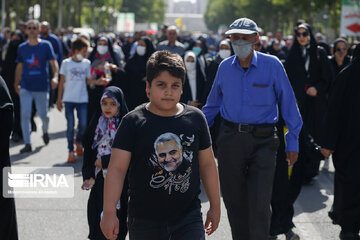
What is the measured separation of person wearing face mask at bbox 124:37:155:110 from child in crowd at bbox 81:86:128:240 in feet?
20.7

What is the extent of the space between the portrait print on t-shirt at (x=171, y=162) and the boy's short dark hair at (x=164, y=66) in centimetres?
34

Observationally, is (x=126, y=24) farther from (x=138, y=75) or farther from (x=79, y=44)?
(x=79, y=44)

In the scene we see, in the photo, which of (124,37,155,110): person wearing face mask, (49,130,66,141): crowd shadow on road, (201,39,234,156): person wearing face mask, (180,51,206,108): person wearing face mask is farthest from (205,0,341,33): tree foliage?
(201,39,234,156): person wearing face mask

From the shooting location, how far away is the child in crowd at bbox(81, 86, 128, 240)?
5846mm

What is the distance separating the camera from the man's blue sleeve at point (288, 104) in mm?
5465

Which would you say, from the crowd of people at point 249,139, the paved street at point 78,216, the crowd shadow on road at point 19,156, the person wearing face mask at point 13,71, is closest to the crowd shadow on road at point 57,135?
the person wearing face mask at point 13,71

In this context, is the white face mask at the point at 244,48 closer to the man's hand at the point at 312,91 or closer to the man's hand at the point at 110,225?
the man's hand at the point at 110,225

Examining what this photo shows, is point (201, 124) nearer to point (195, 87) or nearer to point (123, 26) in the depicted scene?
point (195, 87)

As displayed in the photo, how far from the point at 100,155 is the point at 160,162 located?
6.27 feet

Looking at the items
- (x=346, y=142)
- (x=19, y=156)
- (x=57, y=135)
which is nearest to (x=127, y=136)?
(x=346, y=142)

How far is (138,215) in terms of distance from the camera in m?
4.16

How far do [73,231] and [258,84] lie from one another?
8.13 ft

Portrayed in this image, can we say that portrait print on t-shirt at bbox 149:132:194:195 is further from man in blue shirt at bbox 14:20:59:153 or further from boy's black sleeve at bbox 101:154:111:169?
man in blue shirt at bbox 14:20:59:153

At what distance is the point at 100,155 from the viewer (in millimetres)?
5895
